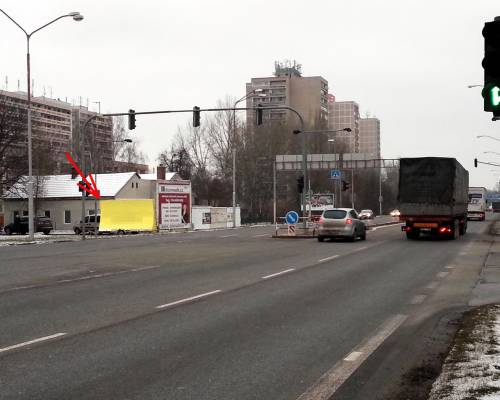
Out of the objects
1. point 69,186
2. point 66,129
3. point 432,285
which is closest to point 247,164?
point 69,186

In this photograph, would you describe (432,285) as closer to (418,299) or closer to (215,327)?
(418,299)

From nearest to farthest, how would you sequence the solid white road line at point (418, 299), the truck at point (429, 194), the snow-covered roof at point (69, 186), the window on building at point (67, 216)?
the solid white road line at point (418, 299) < the truck at point (429, 194) < the snow-covered roof at point (69, 186) < the window on building at point (67, 216)

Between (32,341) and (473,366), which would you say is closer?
(473,366)

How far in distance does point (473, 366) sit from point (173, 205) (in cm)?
4339

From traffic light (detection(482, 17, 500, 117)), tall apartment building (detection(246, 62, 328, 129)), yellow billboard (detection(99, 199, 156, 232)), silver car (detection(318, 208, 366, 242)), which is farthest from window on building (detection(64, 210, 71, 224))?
tall apartment building (detection(246, 62, 328, 129))

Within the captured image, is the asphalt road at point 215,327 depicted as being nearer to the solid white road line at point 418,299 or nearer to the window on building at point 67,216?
the solid white road line at point 418,299

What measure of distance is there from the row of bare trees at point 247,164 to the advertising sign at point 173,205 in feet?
71.2

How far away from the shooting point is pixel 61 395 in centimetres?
496

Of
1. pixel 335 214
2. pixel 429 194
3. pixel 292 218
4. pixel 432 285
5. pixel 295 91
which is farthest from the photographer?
pixel 295 91

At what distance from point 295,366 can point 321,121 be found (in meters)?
81.2

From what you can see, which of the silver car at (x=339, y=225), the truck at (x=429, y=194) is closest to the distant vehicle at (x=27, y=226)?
the silver car at (x=339, y=225)

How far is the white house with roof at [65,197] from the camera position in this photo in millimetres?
59438

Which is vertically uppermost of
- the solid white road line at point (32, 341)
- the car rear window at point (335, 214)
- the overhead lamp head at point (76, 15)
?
the overhead lamp head at point (76, 15)

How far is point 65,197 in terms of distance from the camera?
2361 inches
